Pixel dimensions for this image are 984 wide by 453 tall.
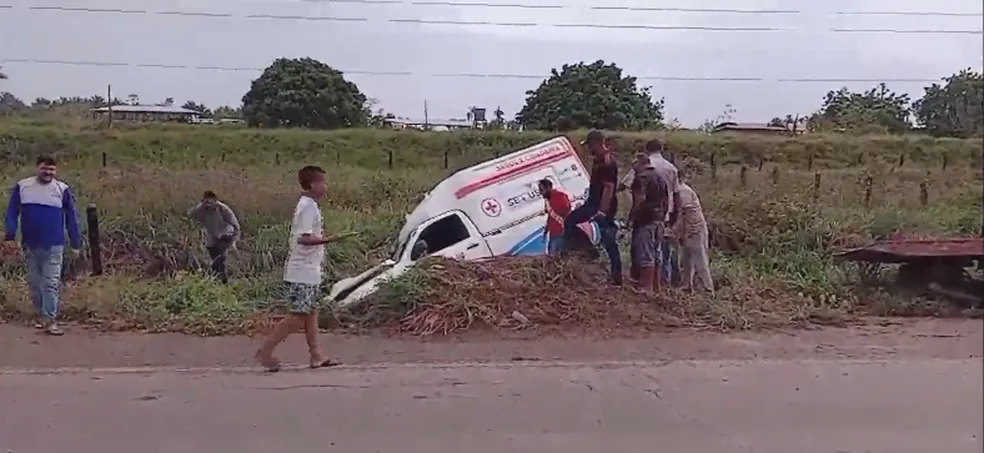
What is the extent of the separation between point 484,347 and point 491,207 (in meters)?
3.29

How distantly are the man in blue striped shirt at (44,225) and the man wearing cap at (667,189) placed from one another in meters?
5.10

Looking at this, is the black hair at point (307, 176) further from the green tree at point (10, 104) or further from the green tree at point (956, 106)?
the green tree at point (10, 104)

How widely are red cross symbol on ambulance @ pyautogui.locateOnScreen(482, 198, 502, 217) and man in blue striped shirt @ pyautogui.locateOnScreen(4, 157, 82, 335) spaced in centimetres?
429

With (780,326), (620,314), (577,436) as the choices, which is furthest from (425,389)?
(780,326)

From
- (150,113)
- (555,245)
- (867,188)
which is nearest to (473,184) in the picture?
(555,245)

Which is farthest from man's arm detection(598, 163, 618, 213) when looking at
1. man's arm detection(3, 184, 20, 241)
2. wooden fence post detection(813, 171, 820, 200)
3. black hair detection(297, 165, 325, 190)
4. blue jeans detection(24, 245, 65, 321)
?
wooden fence post detection(813, 171, 820, 200)

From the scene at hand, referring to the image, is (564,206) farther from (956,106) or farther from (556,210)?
(956,106)

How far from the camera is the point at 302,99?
4006 cm

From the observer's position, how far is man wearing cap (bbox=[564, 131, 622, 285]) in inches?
373

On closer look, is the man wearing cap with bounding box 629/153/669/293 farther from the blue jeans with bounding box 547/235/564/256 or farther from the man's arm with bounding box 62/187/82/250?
the man's arm with bounding box 62/187/82/250

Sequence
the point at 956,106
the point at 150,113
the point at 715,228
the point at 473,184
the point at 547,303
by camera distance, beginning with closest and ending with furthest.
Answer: the point at 956,106, the point at 547,303, the point at 473,184, the point at 715,228, the point at 150,113

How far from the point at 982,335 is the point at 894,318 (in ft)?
26.3

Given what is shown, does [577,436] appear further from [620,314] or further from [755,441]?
[620,314]

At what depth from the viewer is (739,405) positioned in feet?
19.7
